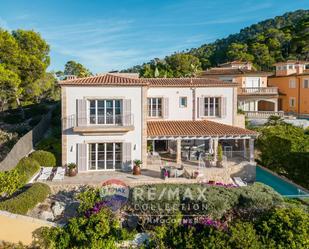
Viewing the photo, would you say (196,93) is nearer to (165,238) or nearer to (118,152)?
(118,152)

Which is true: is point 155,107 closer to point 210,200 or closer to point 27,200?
point 210,200

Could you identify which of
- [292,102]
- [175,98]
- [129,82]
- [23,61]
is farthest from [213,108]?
[292,102]

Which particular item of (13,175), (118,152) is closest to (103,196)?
(13,175)

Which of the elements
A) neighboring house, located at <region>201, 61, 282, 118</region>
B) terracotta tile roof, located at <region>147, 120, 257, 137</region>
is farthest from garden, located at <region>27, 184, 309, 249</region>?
neighboring house, located at <region>201, 61, 282, 118</region>

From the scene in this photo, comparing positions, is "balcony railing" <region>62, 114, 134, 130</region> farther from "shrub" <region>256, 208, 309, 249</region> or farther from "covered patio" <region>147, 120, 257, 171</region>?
"shrub" <region>256, 208, 309, 249</region>

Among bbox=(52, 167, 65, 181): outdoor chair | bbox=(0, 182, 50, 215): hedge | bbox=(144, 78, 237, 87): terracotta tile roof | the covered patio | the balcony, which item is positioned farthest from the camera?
bbox=(144, 78, 237, 87): terracotta tile roof

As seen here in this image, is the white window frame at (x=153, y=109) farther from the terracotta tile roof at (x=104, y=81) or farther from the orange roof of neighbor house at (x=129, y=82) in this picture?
the terracotta tile roof at (x=104, y=81)

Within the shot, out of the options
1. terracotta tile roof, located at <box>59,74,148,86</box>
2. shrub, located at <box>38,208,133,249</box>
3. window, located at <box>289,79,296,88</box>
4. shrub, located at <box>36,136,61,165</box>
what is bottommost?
shrub, located at <box>38,208,133,249</box>
